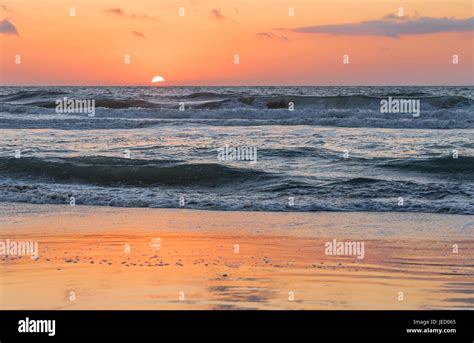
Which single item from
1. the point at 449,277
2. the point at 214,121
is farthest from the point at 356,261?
the point at 214,121

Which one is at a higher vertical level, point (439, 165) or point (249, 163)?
point (249, 163)

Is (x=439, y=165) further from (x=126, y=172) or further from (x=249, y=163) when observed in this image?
(x=126, y=172)

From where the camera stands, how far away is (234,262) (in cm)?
775

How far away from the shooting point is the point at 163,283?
6895mm

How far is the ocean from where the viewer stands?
1242 cm

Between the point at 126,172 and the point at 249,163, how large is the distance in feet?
9.87

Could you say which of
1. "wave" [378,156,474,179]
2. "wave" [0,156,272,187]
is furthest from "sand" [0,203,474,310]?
"wave" [378,156,474,179]

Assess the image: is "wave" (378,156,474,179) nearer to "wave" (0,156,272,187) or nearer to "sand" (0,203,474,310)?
"wave" (0,156,272,187)

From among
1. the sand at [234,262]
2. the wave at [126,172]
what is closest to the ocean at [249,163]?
the wave at [126,172]

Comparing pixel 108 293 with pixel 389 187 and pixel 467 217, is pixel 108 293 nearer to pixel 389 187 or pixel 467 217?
pixel 467 217

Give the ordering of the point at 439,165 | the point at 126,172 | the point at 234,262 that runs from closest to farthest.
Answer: the point at 234,262, the point at 126,172, the point at 439,165

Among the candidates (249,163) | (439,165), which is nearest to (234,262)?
(249,163)
